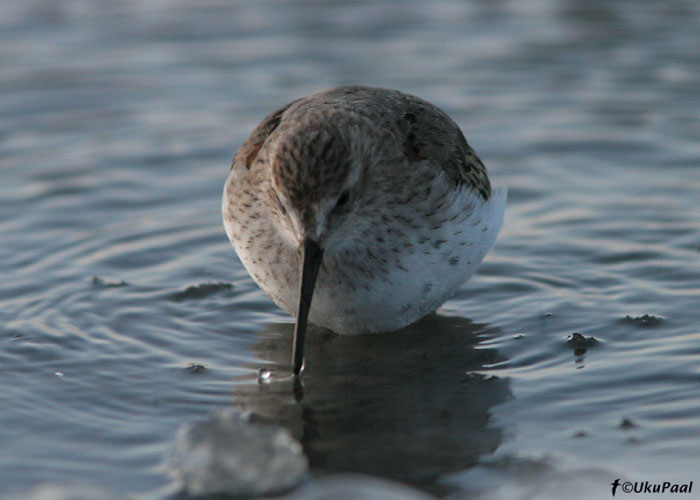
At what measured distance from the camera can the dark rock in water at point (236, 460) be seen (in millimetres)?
5184

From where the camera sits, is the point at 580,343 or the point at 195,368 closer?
the point at 195,368

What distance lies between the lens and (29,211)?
9203mm

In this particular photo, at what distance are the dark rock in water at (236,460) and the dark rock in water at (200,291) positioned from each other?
2.13m

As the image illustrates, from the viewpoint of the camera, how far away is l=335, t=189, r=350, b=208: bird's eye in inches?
241

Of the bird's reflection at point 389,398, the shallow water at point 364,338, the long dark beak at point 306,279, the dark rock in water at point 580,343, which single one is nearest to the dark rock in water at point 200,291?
the shallow water at point 364,338

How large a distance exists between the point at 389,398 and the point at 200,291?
2143 millimetres

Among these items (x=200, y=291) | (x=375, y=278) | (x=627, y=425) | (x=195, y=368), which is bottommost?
(x=627, y=425)

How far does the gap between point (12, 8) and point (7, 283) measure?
7.30 m

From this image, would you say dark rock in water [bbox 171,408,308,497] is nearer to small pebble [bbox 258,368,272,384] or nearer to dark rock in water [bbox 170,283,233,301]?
small pebble [bbox 258,368,272,384]

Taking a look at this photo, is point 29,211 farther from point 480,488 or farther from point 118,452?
point 480,488

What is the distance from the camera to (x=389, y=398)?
6.28 metres

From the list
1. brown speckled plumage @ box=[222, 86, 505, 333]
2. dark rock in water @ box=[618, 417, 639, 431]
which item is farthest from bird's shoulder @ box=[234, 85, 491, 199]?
dark rock in water @ box=[618, 417, 639, 431]

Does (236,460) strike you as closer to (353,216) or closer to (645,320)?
(353,216)

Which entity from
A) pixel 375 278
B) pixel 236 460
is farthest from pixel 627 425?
pixel 236 460
